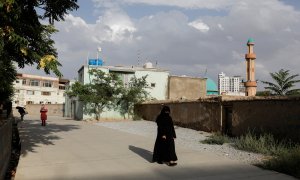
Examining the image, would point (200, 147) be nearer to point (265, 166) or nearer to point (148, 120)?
point (265, 166)

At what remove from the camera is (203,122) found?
21.8 meters

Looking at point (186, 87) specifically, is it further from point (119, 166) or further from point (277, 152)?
point (119, 166)

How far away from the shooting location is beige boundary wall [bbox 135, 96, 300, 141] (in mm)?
14289

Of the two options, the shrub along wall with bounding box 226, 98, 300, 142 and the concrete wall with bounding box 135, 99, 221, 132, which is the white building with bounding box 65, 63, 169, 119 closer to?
the concrete wall with bounding box 135, 99, 221, 132

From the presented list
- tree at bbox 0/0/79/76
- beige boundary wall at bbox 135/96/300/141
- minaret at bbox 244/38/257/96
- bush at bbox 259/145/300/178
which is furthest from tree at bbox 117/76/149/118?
bush at bbox 259/145/300/178

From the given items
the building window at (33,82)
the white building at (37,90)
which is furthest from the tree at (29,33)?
the building window at (33,82)

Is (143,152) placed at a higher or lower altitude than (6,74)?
lower

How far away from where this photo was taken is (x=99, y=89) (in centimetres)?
3541

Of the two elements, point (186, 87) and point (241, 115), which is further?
point (186, 87)

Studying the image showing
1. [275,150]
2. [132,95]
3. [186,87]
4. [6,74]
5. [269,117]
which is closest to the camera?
[275,150]

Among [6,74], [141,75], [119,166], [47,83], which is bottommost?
[119,166]

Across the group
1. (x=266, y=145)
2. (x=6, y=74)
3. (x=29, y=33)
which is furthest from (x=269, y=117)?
(x=6, y=74)

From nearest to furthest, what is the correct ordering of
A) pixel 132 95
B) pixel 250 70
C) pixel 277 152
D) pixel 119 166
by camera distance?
pixel 119 166, pixel 277 152, pixel 132 95, pixel 250 70

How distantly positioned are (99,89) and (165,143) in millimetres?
24920
